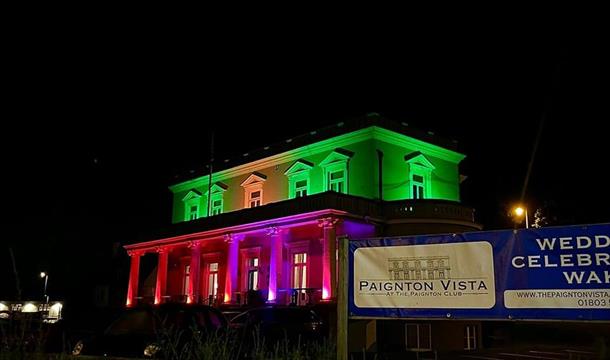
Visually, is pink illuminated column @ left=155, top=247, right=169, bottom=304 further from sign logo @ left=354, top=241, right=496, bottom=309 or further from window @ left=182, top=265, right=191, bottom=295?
sign logo @ left=354, top=241, right=496, bottom=309

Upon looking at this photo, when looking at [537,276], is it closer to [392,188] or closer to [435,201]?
[435,201]

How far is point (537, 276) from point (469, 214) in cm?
2025

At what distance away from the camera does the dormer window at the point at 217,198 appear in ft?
118

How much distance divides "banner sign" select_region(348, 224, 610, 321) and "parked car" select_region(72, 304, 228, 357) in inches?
171

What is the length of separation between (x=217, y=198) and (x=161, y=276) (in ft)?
20.3

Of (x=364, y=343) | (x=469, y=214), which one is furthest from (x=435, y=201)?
(x=364, y=343)

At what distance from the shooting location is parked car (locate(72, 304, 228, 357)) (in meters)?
10.2

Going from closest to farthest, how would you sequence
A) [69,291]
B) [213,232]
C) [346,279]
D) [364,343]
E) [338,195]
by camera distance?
1. [346,279]
2. [364,343]
3. [338,195]
4. [213,232]
5. [69,291]

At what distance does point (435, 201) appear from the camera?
25.5 meters

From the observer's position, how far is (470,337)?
23359mm

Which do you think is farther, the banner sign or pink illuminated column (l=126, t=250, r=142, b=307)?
pink illuminated column (l=126, t=250, r=142, b=307)

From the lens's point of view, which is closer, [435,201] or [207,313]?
[207,313]

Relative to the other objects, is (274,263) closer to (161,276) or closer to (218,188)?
(161,276)

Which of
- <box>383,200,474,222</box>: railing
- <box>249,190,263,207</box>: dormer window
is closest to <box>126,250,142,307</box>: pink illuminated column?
<box>249,190,263,207</box>: dormer window
